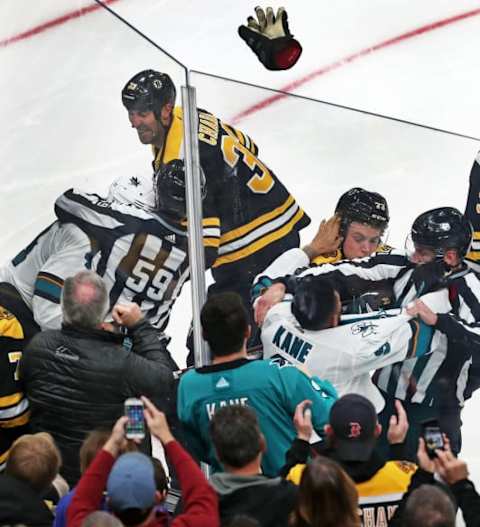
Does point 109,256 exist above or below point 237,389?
above

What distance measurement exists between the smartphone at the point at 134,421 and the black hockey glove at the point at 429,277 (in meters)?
1.21

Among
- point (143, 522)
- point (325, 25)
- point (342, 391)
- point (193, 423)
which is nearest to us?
point (143, 522)

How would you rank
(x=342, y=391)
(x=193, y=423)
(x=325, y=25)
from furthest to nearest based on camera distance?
(x=325, y=25)
(x=342, y=391)
(x=193, y=423)

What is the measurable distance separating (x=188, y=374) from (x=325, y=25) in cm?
339

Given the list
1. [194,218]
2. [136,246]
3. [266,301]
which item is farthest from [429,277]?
[136,246]

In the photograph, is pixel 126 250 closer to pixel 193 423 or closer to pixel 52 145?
pixel 52 145

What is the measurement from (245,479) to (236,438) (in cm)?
8

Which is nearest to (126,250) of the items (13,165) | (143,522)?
(13,165)

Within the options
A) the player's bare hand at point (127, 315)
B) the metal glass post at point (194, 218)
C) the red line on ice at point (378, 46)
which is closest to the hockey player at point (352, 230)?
the metal glass post at point (194, 218)

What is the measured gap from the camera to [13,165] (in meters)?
3.53

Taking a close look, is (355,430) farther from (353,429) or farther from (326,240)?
(326,240)

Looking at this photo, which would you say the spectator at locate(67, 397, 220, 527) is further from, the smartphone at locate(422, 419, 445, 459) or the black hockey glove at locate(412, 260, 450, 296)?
the black hockey glove at locate(412, 260, 450, 296)

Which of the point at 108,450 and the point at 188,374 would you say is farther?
the point at 188,374

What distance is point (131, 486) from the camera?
231 centimetres
